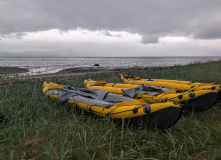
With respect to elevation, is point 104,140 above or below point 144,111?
below

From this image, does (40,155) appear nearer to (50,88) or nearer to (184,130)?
(184,130)

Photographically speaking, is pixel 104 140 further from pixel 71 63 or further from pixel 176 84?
pixel 71 63

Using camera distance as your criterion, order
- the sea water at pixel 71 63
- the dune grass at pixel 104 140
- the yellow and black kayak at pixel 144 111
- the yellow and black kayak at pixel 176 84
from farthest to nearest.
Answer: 1. the sea water at pixel 71 63
2. the yellow and black kayak at pixel 176 84
3. the yellow and black kayak at pixel 144 111
4. the dune grass at pixel 104 140

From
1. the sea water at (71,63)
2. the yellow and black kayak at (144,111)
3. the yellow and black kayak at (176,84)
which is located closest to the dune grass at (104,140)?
the yellow and black kayak at (144,111)

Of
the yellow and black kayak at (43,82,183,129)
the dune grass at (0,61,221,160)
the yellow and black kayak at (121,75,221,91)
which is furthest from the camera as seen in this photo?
the yellow and black kayak at (121,75,221,91)

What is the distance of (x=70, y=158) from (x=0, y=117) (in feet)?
7.80

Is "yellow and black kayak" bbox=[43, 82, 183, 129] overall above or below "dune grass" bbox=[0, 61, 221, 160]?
above

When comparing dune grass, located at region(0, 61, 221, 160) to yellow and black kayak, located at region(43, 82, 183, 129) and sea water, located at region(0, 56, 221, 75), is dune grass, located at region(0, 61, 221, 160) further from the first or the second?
sea water, located at region(0, 56, 221, 75)

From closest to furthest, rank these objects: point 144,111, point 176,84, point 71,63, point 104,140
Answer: point 104,140 < point 144,111 < point 176,84 < point 71,63

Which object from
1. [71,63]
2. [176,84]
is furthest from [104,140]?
[71,63]

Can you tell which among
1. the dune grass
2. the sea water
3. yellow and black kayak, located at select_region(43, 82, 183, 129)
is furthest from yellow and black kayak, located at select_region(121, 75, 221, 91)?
the sea water

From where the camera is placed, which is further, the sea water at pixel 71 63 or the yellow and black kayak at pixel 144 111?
the sea water at pixel 71 63

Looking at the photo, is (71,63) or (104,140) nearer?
(104,140)

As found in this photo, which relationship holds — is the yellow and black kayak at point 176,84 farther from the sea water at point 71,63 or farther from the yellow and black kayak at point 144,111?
the sea water at point 71,63
